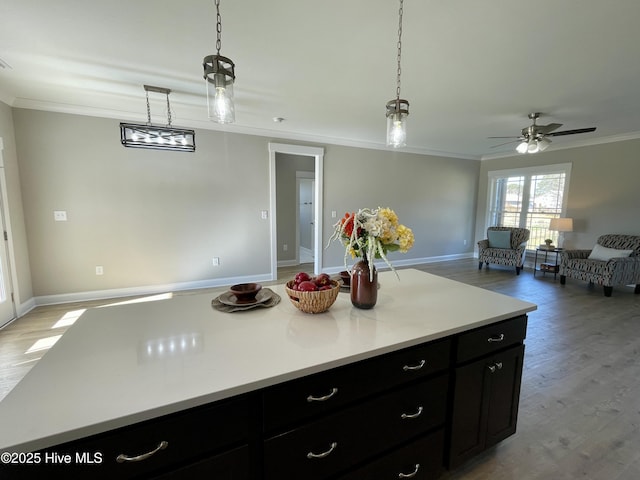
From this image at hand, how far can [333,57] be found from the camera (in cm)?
230

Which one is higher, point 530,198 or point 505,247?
point 530,198

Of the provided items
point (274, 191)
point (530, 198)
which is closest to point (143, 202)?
point (274, 191)

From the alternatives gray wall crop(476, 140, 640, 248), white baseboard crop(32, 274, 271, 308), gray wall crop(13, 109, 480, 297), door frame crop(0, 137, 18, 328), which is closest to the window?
gray wall crop(476, 140, 640, 248)

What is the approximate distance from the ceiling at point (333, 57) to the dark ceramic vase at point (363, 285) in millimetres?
1567

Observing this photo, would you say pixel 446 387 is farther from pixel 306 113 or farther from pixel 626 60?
pixel 306 113

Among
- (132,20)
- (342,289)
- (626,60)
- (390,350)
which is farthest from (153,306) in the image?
(626,60)

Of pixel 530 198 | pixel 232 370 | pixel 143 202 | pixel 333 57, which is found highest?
pixel 333 57

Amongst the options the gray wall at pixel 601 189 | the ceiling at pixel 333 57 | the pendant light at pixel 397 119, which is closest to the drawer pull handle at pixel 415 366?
the pendant light at pixel 397 119

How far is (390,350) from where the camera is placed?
1.08 m

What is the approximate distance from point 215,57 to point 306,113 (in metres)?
2.54

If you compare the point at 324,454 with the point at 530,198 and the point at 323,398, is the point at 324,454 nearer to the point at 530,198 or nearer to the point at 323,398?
the point at 323,398

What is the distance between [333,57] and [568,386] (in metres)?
3.19

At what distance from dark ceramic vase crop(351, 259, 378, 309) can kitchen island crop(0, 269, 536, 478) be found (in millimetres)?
50

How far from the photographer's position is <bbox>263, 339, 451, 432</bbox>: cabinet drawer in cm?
92
